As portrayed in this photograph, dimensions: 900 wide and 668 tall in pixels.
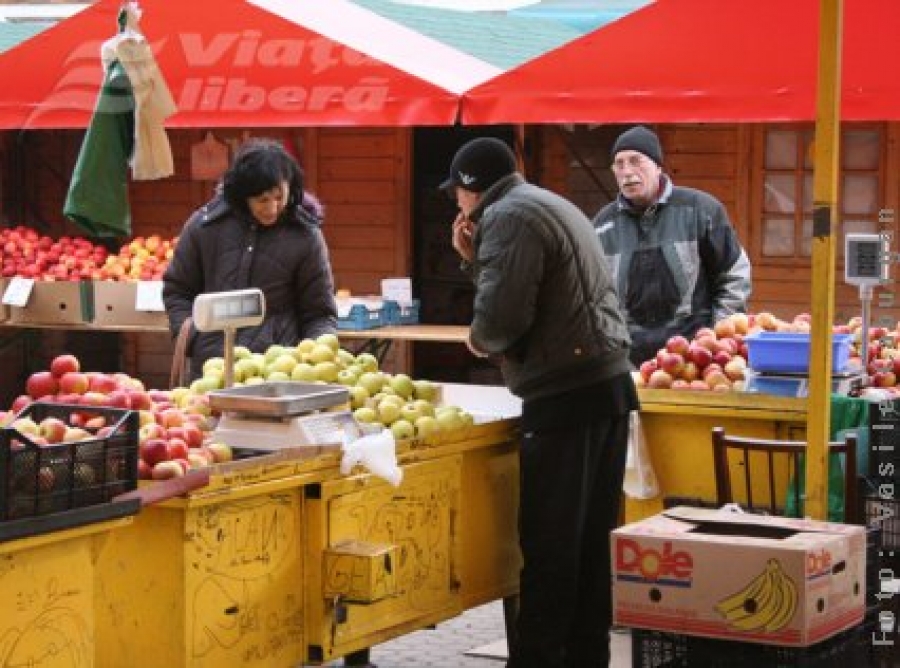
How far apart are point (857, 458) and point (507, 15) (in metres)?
8.54

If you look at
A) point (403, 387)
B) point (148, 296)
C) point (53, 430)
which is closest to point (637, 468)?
point (403, 387)

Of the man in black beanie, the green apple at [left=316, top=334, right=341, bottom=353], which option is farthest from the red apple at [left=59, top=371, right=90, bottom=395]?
the man in black beanie

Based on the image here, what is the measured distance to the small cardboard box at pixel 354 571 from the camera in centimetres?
570

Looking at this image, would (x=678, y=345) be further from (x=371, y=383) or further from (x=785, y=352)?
(x=371, y=383)

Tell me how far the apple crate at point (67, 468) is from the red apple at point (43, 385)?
2.47 feet

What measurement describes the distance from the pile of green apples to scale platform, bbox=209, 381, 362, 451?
0.33 meters

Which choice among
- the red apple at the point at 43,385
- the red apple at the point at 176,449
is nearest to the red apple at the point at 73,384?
the red apple at the point at 43,385

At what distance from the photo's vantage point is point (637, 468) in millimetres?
7199

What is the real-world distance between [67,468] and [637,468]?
3.09 meters

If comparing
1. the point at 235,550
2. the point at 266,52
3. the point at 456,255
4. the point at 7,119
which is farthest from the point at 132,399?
the point at 456,255

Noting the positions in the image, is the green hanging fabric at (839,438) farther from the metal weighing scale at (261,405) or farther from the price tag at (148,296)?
the price tag at (148,296)

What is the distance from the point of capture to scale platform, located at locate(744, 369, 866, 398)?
701cm

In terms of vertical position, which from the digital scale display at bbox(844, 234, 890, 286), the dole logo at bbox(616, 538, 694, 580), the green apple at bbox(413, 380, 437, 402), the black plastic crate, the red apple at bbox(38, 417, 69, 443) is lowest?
the black plastic crate

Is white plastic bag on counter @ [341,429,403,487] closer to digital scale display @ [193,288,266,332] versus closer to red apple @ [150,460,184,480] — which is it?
digital scale display @ [193,288,266,332]
